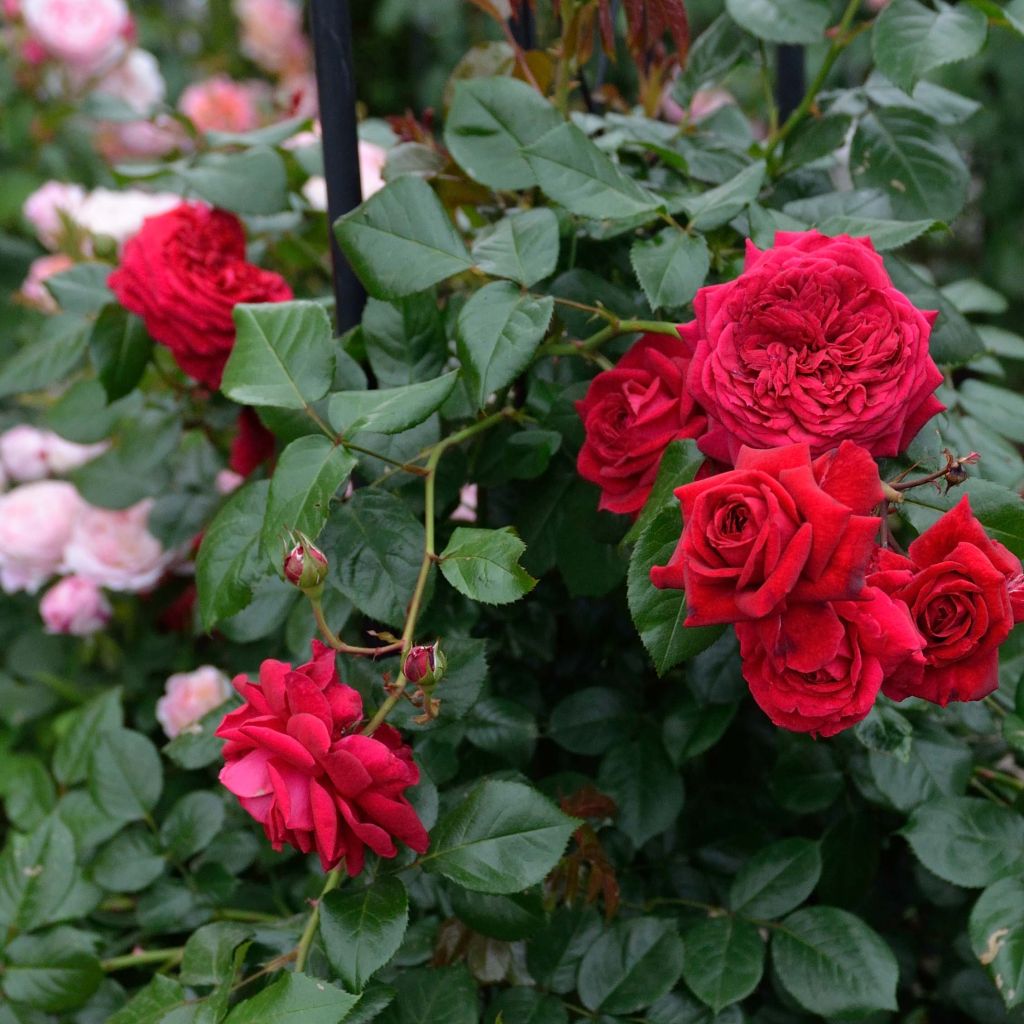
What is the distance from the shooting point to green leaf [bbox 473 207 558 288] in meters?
0.67

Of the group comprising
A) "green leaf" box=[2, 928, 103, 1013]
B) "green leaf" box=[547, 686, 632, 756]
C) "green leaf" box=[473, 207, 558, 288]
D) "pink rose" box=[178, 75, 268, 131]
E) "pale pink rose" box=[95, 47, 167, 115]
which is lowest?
"pink rose" box=[178, 75, 268, 131]

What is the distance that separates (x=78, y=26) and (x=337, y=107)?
1.18 meters

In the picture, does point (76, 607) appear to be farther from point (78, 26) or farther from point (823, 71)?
point (78, 26)

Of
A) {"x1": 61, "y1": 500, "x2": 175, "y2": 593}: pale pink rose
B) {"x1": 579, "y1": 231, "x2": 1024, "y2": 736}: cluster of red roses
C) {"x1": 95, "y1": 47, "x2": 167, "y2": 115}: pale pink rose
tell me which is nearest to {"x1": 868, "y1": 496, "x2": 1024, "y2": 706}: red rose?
{"x1": 579, "y1": 231, "x2": 1024, "y2": 736}: cluster of red roses

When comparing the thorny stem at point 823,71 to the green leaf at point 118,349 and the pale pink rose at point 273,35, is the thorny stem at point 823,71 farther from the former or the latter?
the pale pink rose at point 273,35

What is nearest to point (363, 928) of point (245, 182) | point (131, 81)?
point (245, 182)

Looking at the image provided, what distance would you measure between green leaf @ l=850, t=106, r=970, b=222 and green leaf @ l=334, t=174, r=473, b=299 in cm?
33

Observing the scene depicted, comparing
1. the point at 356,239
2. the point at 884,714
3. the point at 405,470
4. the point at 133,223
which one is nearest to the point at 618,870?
the point at 884,714

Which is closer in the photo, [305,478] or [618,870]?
[305,478]

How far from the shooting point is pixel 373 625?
0.76 metres

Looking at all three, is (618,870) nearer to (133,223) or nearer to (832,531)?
(832,531)

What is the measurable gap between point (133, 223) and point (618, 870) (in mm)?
863

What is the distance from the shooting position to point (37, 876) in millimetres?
827

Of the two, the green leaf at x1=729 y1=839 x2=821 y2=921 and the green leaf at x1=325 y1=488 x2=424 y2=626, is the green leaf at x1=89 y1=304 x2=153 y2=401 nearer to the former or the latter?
the green leaf at x1=325 y1=488 x2=424 y2=626
